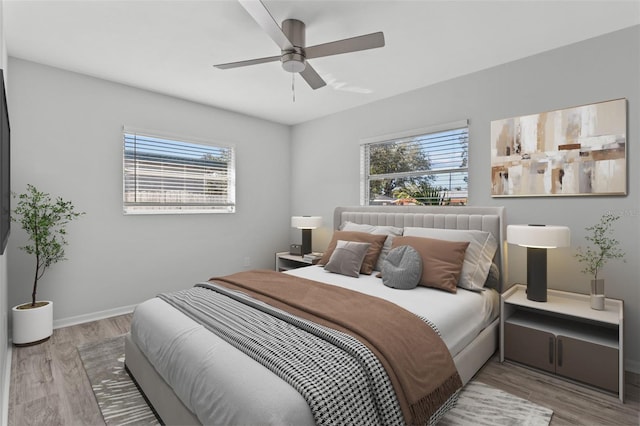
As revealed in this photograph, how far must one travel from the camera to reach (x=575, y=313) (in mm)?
2201

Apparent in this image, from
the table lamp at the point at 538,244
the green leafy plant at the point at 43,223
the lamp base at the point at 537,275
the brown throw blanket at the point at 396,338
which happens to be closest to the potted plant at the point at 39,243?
the green leafy plant at the point at 43,223

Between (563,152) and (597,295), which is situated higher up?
(563,152)

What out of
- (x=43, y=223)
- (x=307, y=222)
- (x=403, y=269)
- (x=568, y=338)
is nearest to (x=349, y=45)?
→ (x=403, y=269)

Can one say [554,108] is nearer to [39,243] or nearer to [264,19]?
[264,19]

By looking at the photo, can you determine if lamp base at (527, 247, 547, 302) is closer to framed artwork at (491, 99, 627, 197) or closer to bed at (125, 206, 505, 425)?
bed at (125, 206, 505, 425)

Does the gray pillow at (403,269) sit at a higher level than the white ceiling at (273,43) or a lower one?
lower

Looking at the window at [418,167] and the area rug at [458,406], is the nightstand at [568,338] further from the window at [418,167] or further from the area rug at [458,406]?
the window at [418,167]

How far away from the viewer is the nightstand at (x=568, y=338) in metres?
2.06

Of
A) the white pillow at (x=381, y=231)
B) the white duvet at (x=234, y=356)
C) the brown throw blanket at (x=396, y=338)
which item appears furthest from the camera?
the white pillow at (x=381, y=231)

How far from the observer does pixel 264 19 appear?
1.82 metres

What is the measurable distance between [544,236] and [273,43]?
2.66 m

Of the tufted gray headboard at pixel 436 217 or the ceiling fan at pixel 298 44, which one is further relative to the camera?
the tufted gray headboard at pixel 436 217

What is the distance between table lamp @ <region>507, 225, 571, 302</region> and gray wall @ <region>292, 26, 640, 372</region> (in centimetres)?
39

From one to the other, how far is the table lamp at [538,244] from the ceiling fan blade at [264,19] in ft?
Result: 7.39
